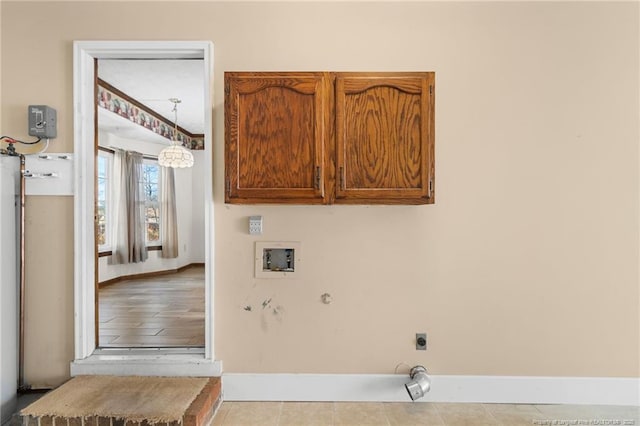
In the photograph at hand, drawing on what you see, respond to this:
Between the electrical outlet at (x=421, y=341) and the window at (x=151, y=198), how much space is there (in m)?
Result: 5.56

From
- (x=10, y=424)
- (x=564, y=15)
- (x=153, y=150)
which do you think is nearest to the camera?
(x=10, y=424)

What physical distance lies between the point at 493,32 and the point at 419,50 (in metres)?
0.48

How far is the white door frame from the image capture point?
2.25 m

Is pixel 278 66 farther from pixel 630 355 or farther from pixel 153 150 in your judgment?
pixel 153 150

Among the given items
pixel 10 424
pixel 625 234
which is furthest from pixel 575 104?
pixel 10 424

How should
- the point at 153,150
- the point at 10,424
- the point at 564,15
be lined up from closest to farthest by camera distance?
1. the point at 10,424
2. the point at 564,15
3. the point at 153,150

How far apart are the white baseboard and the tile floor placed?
4 cm

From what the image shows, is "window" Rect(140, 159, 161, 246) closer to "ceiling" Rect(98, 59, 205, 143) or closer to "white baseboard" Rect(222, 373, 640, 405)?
"ceiling" Rect(98, 59, 205, 143)

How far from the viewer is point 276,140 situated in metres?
2.04

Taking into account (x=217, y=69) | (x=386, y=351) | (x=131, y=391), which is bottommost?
(x=131, y=391)

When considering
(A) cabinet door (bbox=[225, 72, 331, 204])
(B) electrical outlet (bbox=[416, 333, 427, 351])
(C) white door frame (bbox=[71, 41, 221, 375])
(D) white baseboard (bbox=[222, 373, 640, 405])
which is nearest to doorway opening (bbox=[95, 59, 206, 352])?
(C) white door frame (bbox=[71, 41, 221, 375])

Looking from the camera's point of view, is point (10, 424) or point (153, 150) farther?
point (153, 150)

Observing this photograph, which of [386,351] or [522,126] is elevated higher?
[522,126]

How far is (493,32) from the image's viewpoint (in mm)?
2264
